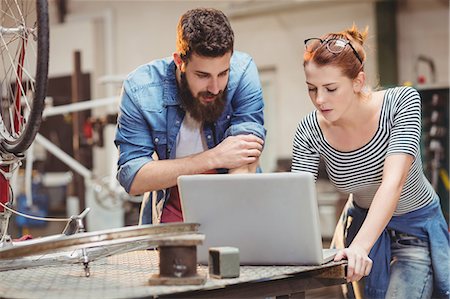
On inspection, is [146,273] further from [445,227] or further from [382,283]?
[445,227]

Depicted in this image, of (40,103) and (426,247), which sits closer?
(40,103)

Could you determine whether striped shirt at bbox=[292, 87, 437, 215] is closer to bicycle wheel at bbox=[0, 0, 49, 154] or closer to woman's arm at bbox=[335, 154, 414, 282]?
woman's arm at bbox=[335, 154, 414, 282]

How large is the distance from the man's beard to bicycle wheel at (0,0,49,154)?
43cm

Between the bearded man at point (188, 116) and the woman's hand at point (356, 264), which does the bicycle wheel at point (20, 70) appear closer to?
the bearded man at point (188, 116)

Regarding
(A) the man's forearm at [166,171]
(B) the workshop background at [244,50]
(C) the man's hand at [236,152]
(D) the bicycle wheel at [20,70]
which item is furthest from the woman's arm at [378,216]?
(B) the workshop background at [244,50]

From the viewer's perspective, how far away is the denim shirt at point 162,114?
216 cm

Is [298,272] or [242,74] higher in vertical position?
[242,74]

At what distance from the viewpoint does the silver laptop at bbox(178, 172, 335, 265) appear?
1.54m

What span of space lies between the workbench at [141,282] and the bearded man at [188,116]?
0.37 meters

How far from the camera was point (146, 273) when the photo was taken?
157 centimetres

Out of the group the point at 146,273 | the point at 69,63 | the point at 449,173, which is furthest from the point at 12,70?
the point at 69,63

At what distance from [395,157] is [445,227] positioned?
40 centimetres

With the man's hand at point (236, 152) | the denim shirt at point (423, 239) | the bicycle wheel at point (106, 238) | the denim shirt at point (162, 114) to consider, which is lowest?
the denim shirt at point (423, 239)

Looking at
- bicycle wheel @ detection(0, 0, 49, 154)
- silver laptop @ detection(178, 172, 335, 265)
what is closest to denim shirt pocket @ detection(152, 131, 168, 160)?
bicycle wheel @ detection(0, 0, 49, 154)
